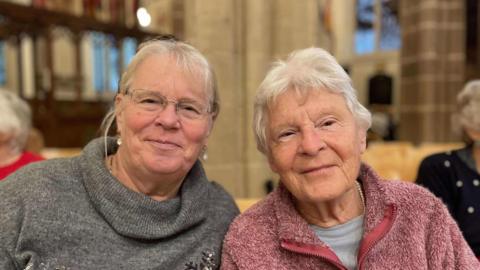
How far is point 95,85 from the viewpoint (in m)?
12.1

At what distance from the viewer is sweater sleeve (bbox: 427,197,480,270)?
4.82 ft

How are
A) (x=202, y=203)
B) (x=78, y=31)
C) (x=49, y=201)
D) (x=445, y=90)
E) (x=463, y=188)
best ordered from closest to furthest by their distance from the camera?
(x=49, y=201)
(x=202, y=203)
(x=463, y=188)
(x=445, y=90)
(x=78, y=31)

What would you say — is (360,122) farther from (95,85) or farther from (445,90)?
(95,85)

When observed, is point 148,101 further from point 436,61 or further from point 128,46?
point 128,46

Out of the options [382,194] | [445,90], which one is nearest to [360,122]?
[382,194]

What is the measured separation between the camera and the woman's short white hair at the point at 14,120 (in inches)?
91.7

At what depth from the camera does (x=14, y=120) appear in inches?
93.3

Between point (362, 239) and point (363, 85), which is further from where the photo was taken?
point (363, 85)

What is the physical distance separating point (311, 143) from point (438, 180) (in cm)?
131

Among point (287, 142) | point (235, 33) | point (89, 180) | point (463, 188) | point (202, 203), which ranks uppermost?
point (235, 33)

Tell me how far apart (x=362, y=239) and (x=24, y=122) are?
197 centimetres

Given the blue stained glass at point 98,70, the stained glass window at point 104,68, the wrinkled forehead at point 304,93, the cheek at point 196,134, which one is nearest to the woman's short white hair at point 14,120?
the cheek at point 196,134

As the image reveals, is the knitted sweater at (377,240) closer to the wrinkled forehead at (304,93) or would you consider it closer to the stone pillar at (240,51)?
the wrinkled forehead at (304,93)

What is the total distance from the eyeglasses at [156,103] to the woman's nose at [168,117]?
1cm
